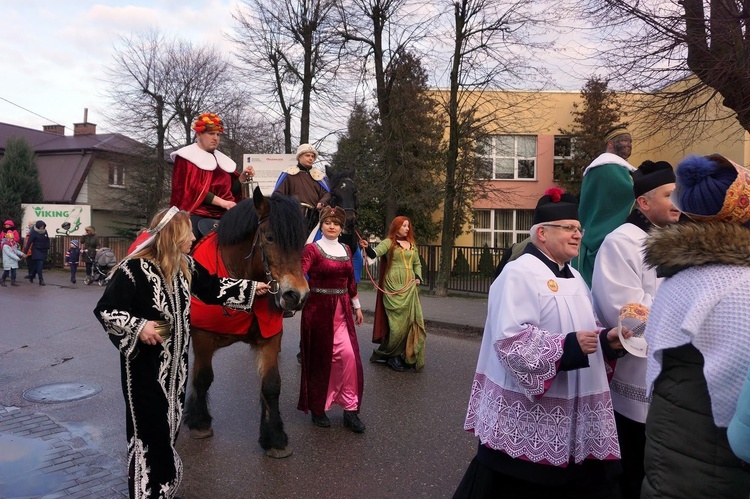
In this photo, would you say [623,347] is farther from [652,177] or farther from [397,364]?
[397,364]

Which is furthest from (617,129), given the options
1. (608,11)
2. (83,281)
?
(83,281)

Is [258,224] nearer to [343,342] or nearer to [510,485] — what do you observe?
[343,342]

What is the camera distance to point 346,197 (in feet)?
23.2

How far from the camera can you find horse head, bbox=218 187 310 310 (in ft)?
14.0

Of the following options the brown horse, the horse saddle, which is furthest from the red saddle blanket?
the horse saddle

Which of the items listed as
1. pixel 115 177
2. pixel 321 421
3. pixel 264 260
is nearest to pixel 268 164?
pixel 321 421

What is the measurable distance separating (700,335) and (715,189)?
1.71 feet

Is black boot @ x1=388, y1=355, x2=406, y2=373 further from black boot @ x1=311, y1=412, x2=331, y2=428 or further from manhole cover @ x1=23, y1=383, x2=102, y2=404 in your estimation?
manhole cover @ x1=23, y1=383, x2=102, y2=404

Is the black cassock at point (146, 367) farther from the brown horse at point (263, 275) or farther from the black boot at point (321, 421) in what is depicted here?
the black boot at point (321, 421)

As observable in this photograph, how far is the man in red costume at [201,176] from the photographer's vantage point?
5.67 meters

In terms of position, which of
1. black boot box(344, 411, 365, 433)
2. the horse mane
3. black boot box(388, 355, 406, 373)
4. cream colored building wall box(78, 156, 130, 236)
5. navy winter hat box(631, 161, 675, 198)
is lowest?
black boot box(344, 411, 365, 433)

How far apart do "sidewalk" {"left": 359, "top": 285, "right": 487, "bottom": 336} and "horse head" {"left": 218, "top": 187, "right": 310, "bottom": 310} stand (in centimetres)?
692

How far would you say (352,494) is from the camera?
406cm

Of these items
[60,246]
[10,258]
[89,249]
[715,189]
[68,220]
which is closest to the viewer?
[715,189]
